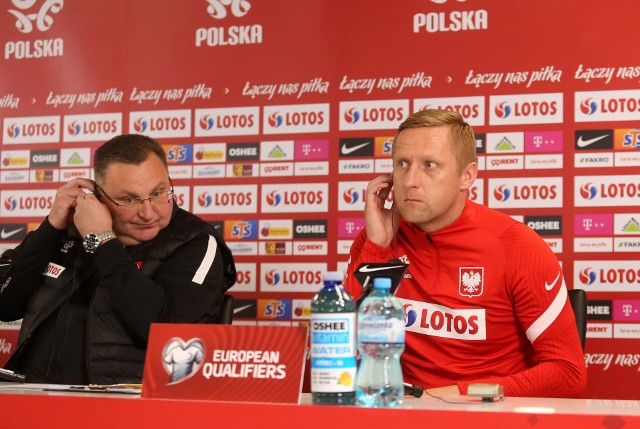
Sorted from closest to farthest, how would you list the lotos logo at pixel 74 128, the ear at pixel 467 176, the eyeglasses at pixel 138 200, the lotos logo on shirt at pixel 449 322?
the lotos logo on shirt at pixel 449 322 → the ear at pixel 467 176 → the eyeglasses at pixel 138 200 → the lotos logo at pixel 74 128

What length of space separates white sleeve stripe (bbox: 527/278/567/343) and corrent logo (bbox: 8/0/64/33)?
3028 millimetres

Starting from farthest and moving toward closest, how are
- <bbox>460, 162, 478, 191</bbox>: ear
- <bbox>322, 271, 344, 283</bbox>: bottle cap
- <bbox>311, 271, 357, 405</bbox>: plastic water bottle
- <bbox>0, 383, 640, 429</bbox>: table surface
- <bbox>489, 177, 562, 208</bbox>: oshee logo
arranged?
1. <bbox>489, 177, 562, 208</bbox>: oshee logo
2. <bbox>460, 162, 478, 191</bbox>: ear
3. <bbox>322, 271, 344, 283</bbox>: bottle cap
4. <bbox>311, 271, 357, 405</bbox>: plastic water bottle
5. <bbox>0, 383, 640, 429</bbox>: table surface

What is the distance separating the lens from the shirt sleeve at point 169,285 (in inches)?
94.0

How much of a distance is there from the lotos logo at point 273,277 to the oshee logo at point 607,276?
4.33ft

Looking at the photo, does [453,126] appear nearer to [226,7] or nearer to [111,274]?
[111,274]

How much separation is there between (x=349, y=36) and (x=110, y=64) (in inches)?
49.2

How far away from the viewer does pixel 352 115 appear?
357 cm

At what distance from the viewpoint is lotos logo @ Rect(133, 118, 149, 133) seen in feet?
12.7

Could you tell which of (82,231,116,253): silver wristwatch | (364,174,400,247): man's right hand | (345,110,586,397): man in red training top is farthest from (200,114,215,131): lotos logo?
(345,110,586,397): man in red training top

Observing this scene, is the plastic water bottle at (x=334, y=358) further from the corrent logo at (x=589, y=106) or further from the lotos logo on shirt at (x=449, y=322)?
the corrent logo at (x=589, y=106)

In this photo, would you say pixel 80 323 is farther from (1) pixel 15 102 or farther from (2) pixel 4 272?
(1) pixel 15 102

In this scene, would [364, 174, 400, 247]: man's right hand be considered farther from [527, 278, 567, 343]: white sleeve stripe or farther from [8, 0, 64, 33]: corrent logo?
[8, 0, 64, 33]: corrent logo

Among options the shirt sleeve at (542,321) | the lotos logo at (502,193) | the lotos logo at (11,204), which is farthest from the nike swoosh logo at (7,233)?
the shirt sleeve at (542,321)

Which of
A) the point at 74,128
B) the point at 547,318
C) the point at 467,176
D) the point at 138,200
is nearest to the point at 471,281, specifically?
the point at 547,318
